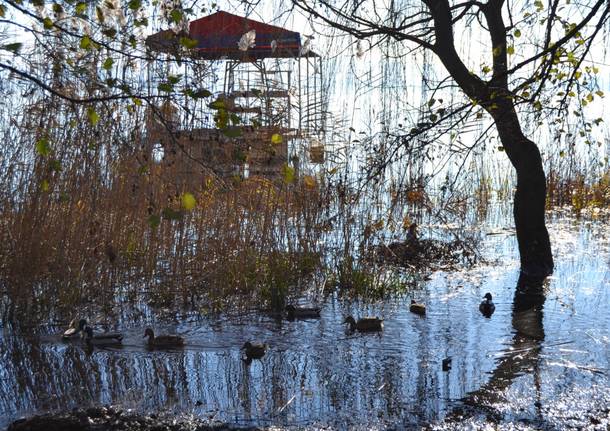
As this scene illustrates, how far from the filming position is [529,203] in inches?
299

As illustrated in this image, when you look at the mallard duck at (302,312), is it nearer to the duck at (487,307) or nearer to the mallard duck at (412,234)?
the duck at (487,307)

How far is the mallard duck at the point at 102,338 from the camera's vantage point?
5.26m

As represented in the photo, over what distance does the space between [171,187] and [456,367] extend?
2999 mm

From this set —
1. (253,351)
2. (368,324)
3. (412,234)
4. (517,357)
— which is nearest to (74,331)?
(253,351)

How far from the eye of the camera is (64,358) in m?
5.01

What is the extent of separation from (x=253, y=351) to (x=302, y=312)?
42.7 inches

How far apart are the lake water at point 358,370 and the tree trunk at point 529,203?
1144 millimetres

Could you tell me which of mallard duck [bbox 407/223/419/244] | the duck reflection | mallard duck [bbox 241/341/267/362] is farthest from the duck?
mallard duck [bbox 407/223/419/244]

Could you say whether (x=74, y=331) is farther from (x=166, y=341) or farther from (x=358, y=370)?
(x=358, y=370)

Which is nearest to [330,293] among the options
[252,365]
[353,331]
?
[353,331]

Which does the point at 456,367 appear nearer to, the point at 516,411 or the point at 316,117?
the point at 516,411

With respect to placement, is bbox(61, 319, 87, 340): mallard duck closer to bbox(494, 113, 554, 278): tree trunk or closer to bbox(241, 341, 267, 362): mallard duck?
bbox(241, 341, 267, 362): mallard duck

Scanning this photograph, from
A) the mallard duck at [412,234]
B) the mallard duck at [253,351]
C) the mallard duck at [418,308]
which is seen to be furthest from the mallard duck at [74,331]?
the mallard duck at [412,234]

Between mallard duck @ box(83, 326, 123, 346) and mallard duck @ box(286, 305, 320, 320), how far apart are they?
1.26 meters
